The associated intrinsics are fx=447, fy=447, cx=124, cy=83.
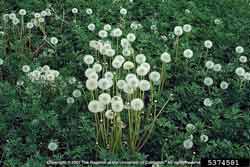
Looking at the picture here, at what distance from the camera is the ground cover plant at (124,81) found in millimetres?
3178

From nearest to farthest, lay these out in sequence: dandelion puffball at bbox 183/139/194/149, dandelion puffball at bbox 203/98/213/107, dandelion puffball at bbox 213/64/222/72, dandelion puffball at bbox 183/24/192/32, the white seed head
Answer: dandelion puffball at bbox 183/139/194/149
dandelion puffball at bbox 203/98/213/107
the white seed head
dandelion puffball at bbox 213/64/222/72
dandelion puffball at bbox 183/24/192/32

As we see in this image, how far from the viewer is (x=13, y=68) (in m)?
4.03

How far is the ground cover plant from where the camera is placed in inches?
125

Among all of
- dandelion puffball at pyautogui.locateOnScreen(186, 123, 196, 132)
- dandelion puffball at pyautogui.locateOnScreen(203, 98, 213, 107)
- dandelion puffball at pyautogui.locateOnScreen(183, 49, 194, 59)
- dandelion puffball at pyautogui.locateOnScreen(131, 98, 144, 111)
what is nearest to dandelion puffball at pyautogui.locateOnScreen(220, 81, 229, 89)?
dandelion puffball at pyautogui.locateOnScreen(203, 98, 213, 107)

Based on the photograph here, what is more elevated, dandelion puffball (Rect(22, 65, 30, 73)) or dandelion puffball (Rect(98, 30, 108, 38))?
dandelion puffball (Rect(98, 30, 108, 38))

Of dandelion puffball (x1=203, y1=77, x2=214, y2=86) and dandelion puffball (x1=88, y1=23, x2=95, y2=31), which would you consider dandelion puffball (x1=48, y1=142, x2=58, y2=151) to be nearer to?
dandelion puffball (x1=203, y1=77, x2=214, y2=86)

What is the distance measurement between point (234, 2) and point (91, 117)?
2.64 meters

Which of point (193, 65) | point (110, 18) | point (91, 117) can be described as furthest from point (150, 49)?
point (91, 117)

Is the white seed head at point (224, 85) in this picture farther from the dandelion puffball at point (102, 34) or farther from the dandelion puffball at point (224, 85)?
the dandelion puffball at point (102, 34)

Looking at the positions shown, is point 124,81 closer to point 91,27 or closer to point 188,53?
point 188,53

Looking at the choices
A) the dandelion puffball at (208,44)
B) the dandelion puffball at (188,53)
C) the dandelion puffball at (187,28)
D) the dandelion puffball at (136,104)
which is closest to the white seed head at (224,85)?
the dandelion puffball at (188,53)

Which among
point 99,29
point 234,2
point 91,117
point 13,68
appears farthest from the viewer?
point 234,2

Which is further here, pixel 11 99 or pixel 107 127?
pixel 11 99

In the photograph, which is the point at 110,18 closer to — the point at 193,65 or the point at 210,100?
the point at 193,65
